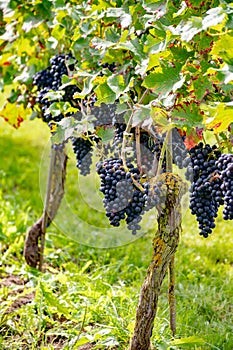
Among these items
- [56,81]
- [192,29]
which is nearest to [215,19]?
[192,29]

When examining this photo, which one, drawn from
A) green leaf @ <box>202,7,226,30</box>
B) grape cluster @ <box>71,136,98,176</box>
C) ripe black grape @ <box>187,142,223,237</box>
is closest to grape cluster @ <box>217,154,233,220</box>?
ripe black grape @ <box>187,142,223,237</box>

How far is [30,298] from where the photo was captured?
3.33 m

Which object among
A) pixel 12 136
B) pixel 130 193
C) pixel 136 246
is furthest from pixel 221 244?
pixel 12 136

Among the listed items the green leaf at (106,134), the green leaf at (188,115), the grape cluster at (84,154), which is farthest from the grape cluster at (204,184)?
the grape cluster at (84,154)

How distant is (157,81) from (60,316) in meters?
1.49

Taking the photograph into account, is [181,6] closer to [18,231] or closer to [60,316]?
[60,316]

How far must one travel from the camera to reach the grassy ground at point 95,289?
2.83 meters

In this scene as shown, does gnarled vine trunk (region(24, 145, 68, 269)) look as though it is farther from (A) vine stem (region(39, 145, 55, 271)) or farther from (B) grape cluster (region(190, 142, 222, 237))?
(B) grape cluster (region(190, 142, 222, 237))

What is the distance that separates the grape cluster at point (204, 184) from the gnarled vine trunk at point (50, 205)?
1.16m

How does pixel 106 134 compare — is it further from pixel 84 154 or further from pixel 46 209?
pixel 46 209

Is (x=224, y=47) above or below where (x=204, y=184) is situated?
above

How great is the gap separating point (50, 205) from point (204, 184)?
150 cm

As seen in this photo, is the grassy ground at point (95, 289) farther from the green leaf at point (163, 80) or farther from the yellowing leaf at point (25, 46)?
the green leaf at point (163, 80)

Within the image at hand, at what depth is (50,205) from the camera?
3.52 m
